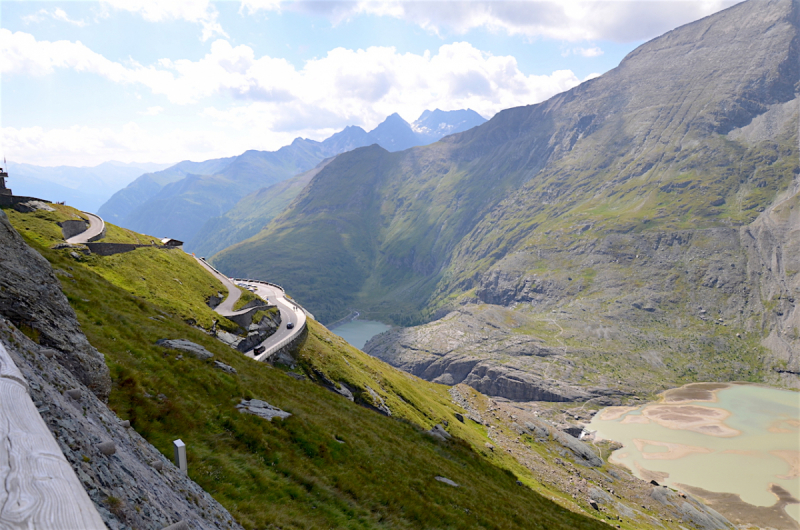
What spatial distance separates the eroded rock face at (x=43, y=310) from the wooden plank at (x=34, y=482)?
11.1 meters

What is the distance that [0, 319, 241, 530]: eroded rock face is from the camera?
611cm

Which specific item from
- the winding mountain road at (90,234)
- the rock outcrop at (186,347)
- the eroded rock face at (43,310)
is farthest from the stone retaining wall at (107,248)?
the eroded rock face at (43,310)

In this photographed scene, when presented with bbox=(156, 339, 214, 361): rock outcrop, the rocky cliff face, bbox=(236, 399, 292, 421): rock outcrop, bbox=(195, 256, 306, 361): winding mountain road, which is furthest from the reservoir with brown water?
the rocky cliff face

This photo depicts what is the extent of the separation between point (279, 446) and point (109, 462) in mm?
14242

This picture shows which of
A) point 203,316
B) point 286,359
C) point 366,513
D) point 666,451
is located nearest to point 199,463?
point 366,513

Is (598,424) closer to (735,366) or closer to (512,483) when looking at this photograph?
(735,366)

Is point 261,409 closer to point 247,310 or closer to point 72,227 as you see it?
Result: point 247,310

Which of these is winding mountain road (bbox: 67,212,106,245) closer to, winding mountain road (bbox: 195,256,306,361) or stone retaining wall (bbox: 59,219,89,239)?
stone retaining wall (bbox: 59,219,89,239)

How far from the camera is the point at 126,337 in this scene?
2398 cm

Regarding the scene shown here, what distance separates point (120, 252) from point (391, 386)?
46.0m

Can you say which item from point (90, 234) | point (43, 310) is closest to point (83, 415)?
point (43, 310)

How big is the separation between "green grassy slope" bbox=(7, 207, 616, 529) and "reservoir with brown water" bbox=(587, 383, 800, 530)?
316ft

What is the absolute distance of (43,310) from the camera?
14.1 meters

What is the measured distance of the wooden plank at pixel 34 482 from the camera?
271 cm
